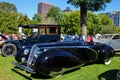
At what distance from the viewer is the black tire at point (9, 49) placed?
1585 centimetres

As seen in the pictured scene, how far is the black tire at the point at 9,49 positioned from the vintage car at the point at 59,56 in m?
5.41

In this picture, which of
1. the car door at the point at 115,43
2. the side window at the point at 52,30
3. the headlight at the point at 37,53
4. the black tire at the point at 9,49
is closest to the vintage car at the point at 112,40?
the car door at the point at 115,43

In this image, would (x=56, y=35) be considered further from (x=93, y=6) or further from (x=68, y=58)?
(x=68, y=58)

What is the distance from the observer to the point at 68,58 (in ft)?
30.3

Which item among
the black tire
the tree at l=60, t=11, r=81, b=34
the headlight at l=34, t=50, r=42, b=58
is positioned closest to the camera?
the headlight at l=34, t=50, r=42, b=58

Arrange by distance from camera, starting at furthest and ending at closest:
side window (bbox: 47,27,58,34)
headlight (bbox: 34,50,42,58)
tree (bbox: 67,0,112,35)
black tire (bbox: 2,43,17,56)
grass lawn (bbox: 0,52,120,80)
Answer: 1. tree (bbox: 67,0,112,35)
2. side window (bbox: 47,27,58,34)
3. black tire (bbox: 2,43,17,56)
4. grass lawn (bbox: 0,52,120,80)
5. headlight (bbox: 34,50,42,58)

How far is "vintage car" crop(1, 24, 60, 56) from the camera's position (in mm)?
16031

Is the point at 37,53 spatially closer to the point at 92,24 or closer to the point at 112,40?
the point at 112,40

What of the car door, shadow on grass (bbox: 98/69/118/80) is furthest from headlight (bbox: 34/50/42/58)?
the car door

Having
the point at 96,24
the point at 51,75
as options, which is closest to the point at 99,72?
the point at 51,75

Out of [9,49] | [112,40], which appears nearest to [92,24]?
[112,40]

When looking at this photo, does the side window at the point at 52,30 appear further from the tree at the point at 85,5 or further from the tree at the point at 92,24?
the tree at the point at 92,24

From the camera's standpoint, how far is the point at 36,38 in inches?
674

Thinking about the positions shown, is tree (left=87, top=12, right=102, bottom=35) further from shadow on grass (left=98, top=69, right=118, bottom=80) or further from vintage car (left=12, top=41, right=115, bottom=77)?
shadow on grass (left=98, top=69, right=118, bottom=80)
